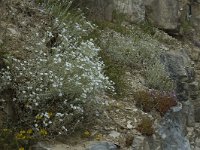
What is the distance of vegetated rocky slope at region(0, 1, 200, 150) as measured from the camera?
6.36 m

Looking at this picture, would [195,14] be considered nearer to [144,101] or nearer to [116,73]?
[116,73]

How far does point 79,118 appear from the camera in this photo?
19.7ft

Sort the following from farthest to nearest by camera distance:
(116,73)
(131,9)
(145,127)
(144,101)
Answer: (131,9) < (116,73) < (144,101) < (145,127)

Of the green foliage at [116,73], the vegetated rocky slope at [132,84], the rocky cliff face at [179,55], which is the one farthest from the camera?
the rocky cliff face at [179,55]

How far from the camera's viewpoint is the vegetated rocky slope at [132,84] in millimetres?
6355

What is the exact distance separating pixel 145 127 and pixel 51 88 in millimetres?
1654

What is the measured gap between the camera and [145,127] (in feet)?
21.7

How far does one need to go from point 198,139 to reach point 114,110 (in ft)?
11.1

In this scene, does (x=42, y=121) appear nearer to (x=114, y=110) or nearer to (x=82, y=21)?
(x=114, y=110)

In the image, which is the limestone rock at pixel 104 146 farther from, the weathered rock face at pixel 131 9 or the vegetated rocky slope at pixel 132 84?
the weathered rock face at pixel 131 9

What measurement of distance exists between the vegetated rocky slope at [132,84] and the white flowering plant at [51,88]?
181mm

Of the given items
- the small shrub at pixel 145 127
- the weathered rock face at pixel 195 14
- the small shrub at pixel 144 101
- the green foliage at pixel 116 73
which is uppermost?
the weathered rock face at pixel 195 14

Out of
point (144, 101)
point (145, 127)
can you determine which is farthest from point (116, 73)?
point (145, 127)

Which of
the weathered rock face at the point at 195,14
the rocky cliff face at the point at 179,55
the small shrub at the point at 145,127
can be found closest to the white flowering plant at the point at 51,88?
the small shrub at the point at 145,127
